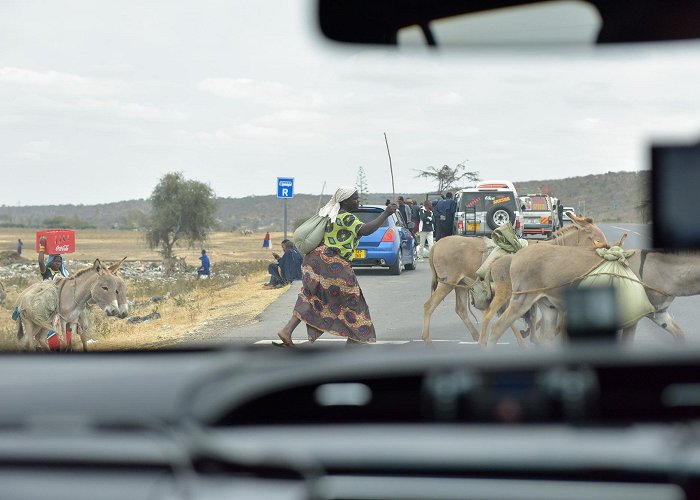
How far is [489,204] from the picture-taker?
2.47m

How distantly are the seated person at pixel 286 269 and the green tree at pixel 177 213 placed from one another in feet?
9.29

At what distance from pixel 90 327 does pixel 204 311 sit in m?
2.34

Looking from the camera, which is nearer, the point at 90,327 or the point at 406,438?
the point at 406,438

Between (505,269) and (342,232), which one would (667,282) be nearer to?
(342,232)

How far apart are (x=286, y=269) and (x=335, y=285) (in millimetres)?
811

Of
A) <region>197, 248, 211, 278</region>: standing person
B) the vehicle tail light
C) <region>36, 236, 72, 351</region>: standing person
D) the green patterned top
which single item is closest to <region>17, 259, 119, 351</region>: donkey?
<region>36, 236, 72, 351</region>: standing person

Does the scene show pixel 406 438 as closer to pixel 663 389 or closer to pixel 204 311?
pixel 663 389

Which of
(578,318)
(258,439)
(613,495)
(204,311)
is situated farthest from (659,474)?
(204,311)

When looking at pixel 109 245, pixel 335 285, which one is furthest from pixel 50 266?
pixel 109 245

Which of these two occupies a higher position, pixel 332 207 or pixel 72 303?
pixel 332 207

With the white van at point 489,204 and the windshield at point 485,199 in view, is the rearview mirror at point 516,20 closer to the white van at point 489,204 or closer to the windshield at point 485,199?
the white van at point 489,204

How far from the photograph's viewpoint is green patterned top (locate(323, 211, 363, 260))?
6.63 metres

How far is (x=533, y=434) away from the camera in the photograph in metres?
0.96

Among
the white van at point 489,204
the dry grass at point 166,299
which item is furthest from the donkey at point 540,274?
the dry grass at point 166,299
